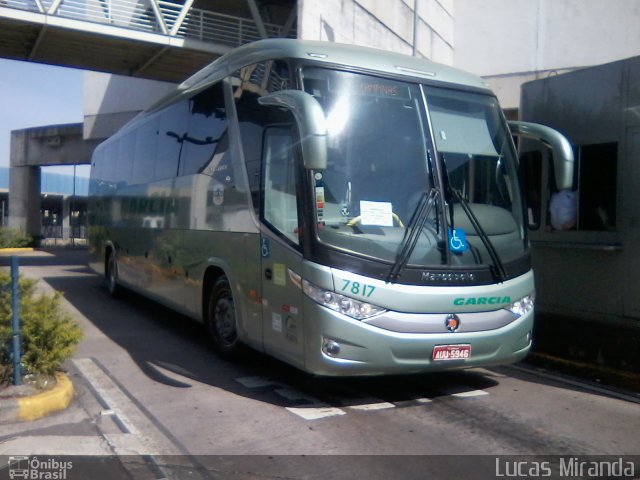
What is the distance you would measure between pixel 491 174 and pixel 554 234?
2310mm

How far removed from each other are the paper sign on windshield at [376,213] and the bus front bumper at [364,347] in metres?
0.91

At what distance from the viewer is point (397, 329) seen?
604 centimetres

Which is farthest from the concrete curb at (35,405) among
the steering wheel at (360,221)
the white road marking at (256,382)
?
the steering wheel at (360,221)

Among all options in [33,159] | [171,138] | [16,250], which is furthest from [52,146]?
[171,138]

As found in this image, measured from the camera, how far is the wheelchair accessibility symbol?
20.7 feet

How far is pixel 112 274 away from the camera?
13.9m

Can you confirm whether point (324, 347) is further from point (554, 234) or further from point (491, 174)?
point (554, 234)

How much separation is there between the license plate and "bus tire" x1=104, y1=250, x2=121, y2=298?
8872 millimetres

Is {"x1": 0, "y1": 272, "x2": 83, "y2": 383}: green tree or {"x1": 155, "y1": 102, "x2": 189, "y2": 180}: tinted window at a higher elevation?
{"x1": 155, "y1": 102, "x2": 189, "y2": 180}: tinted window

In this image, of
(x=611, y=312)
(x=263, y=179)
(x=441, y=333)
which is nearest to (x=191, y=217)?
(x=263, y=179)

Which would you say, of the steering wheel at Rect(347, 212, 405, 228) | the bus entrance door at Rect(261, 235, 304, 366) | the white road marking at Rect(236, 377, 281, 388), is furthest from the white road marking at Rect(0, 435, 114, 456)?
the steering wheel at Rect(347, 212, 405, 228)

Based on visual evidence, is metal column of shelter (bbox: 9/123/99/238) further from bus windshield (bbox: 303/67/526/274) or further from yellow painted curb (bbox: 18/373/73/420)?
bus windshield (bbox: 303/67/526/274)

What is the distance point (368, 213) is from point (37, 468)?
3.38 meters

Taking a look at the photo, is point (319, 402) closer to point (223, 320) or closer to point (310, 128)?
point (223, 320)
